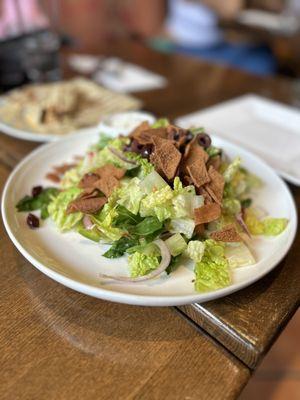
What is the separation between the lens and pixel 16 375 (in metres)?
0.67

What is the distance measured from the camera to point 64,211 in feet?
3.16

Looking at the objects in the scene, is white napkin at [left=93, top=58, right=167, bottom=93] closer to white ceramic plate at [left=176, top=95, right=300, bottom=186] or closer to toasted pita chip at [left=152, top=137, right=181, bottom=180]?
white ceramic plate at [left=176, top=95, right=300, bottom=186]

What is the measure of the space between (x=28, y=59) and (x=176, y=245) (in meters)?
1.57

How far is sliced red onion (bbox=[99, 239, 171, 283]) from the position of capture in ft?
2.63

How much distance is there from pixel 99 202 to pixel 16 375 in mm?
423

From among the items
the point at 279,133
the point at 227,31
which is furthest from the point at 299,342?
the point at 227,31

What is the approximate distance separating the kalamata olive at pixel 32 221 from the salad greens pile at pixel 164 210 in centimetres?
3

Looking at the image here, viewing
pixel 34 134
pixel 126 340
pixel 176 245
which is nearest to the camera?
pixel 126 340

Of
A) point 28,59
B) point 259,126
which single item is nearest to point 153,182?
point 259,126

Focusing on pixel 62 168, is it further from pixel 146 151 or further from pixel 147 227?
pixel 147 227

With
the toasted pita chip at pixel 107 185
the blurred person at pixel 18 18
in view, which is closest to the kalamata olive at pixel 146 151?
the toasted pita chip at pixel 107 185

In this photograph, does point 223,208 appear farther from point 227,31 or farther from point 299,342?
point 227,31

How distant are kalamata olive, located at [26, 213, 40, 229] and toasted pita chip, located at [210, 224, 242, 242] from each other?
1.46 ft

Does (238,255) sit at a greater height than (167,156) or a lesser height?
lesser
